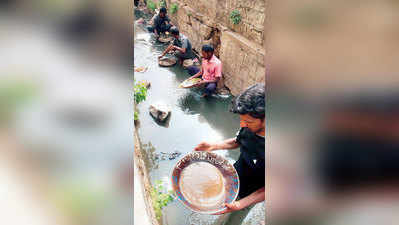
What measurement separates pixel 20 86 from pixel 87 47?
0.43ft

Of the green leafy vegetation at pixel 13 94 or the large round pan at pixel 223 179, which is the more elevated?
the green leafy vegetation at pixel 13 94

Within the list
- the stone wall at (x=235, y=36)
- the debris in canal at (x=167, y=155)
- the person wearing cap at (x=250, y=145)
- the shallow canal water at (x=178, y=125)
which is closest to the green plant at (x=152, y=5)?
the stone wall at (x=235, y=36)

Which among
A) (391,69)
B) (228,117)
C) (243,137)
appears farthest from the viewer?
(228,117)

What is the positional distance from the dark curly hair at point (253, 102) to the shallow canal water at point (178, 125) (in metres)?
1.37

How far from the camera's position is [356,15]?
1.43 ft

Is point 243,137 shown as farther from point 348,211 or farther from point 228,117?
point 228,117

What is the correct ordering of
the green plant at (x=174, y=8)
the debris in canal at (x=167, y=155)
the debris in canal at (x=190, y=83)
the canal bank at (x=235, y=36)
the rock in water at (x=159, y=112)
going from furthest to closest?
1. the green plant at (x=174, y=8)
2. the debris in canal at (x=190, y=83)
3. the canal bank at (x=235, y=36)
4. the rock in water at (x=159, y=112)
5. the debris in canal at (x=167, y=155)

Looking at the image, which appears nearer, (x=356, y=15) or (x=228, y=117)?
(x=356, y=15)

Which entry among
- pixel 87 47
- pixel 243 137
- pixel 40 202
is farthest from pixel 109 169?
pixel 243 137

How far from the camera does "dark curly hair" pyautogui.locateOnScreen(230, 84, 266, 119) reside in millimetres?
1748

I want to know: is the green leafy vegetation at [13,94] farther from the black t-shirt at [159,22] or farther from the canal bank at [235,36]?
the black t-shirt at [159,22]

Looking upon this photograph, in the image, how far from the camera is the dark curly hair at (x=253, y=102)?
1748 mm

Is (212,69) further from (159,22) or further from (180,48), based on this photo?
(159,22)

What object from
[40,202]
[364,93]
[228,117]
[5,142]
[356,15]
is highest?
[356,15]
